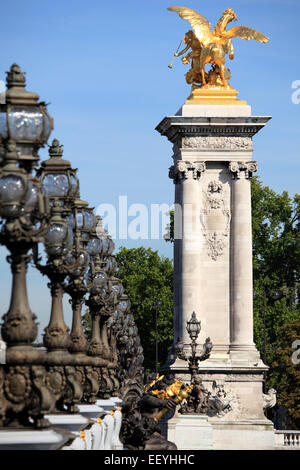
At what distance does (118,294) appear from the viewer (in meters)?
42.5

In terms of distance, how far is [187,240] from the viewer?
6084 cm

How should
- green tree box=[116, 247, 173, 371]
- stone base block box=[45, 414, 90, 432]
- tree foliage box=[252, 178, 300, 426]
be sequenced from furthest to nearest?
green tree box=[116, 247, 173, 371] < tree foliage box=[252, 178, 300, 426] < stone base block box=[45, 414, 90, 432]

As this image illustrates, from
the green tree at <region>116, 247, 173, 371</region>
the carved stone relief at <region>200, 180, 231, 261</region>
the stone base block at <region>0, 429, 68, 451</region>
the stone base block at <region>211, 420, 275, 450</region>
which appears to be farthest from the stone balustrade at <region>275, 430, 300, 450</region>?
the stone base block at <region>0, 429, 68, 451</region>

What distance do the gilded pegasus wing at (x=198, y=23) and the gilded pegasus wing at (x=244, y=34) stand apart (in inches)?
32.6

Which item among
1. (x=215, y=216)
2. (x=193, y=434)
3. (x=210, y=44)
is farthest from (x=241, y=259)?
(x=193, y=434)

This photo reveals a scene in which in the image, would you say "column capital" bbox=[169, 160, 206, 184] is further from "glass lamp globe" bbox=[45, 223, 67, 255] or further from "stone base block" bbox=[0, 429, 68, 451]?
"stone base block" bbox=[0, 429, 68, 451]

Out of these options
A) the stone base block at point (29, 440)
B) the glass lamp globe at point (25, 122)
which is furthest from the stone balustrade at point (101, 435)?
the glass lamp globe at point (25, 122)

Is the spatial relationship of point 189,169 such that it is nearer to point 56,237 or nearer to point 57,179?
point 57,179

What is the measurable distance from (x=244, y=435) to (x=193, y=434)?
510 inches

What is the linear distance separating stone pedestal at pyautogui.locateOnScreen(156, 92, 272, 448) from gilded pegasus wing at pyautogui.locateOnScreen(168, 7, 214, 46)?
4.81 meters

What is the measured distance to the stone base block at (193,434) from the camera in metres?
44.2

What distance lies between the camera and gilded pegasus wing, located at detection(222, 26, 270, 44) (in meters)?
65.8

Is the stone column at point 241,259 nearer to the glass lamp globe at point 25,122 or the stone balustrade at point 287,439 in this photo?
the stone balustrade at point 287,439

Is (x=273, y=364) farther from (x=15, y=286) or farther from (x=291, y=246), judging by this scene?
(x=15, y=286)
